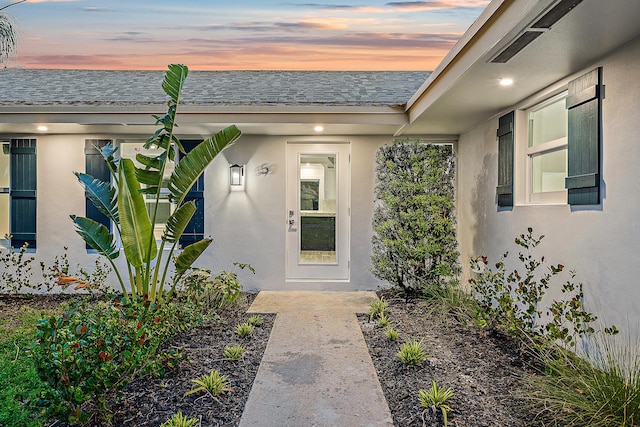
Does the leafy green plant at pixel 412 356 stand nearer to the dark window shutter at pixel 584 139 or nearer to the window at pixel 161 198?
the dark window shutter at pixel 584 139

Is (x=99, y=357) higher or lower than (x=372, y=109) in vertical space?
lower

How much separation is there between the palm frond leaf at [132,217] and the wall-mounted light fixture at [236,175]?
8.35 ft

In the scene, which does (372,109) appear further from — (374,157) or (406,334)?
(406,334)

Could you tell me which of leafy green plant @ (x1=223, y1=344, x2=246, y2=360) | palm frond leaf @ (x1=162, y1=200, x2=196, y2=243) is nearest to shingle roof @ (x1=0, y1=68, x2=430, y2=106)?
palm frond leaf @ (x1=162, y1=200, x2=196, y2=243)

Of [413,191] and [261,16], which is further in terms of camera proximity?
[261,16]

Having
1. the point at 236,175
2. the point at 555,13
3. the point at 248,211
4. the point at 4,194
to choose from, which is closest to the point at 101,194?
the point at 236,175

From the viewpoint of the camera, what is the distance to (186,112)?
5.89 meters

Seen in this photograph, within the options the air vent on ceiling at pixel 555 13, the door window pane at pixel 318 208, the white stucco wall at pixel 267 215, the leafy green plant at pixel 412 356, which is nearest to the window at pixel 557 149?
the air vent on ceiling at pixel 555 13

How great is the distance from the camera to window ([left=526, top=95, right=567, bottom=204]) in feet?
14.4

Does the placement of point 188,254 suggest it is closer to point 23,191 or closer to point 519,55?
point 519,55

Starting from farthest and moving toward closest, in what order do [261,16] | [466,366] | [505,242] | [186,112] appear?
[261,16] → [186,112] → [505,242] → [466,366]

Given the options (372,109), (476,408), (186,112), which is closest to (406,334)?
(476,408)

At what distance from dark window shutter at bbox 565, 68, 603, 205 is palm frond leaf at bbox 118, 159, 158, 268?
4077mm

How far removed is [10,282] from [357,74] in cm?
711
